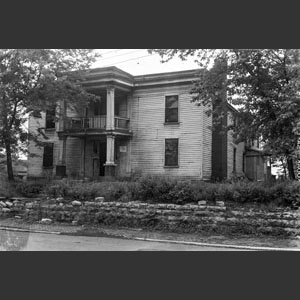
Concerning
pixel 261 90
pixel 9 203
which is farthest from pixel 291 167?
pixel 9 203

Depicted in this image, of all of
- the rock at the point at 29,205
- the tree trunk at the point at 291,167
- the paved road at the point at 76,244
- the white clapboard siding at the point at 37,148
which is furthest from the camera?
the white clapboard siding at the point at 37,148

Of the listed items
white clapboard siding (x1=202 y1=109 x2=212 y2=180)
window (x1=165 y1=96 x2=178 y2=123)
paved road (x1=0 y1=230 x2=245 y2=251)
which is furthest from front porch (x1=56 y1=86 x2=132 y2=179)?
paved road (x1=0 y1=230 x2=245 y2=251)

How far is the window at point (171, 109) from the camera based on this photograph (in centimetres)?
1698

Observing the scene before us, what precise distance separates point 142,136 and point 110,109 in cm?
223

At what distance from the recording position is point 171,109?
17.1 metres

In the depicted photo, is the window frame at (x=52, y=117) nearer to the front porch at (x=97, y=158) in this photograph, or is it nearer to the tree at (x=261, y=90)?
the front porch at (x=97, y=158)

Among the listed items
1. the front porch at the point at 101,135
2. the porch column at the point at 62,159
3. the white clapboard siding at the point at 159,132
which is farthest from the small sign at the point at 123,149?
the porch column at the point at 62,159

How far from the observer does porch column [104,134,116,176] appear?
712 inches

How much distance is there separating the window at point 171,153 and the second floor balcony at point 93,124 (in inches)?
81.0

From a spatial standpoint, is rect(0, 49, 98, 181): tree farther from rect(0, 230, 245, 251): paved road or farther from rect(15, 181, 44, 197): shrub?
rect(0, 230, 245, 251): paved road

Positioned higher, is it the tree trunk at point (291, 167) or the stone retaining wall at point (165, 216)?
the tree trunk at point (291, 167)

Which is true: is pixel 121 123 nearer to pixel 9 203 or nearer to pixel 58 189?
pixel 58 189

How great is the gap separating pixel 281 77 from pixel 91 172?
9.19m

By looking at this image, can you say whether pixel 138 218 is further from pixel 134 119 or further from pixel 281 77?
pixel 281 77
